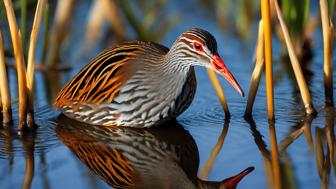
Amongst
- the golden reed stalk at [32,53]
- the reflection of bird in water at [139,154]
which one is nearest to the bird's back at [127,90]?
the reflection of bird in water at [139,154]

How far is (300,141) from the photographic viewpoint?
6820 mm

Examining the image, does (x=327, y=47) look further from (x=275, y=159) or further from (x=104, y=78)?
(x=104, y=78)

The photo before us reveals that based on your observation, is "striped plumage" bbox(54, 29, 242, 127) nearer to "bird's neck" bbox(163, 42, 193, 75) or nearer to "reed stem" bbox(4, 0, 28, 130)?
"bird's neck" bbox(163, 42, 193, 75)

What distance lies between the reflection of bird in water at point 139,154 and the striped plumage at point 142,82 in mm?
138

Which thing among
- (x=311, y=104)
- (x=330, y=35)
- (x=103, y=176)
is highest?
(x=330, y=35)

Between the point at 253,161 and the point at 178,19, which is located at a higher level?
the point at 178,19

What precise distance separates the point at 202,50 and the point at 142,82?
2.18 feet

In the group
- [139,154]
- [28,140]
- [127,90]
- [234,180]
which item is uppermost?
[127,90]

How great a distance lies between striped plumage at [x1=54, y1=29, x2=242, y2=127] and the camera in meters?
7.20

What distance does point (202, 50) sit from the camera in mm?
7105

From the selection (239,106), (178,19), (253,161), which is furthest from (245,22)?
(253,161)

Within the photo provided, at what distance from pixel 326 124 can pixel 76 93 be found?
2.39 metres

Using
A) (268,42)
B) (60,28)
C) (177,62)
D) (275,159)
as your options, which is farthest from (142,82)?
(60,28)

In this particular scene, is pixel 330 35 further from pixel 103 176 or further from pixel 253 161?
pixel 103 176
